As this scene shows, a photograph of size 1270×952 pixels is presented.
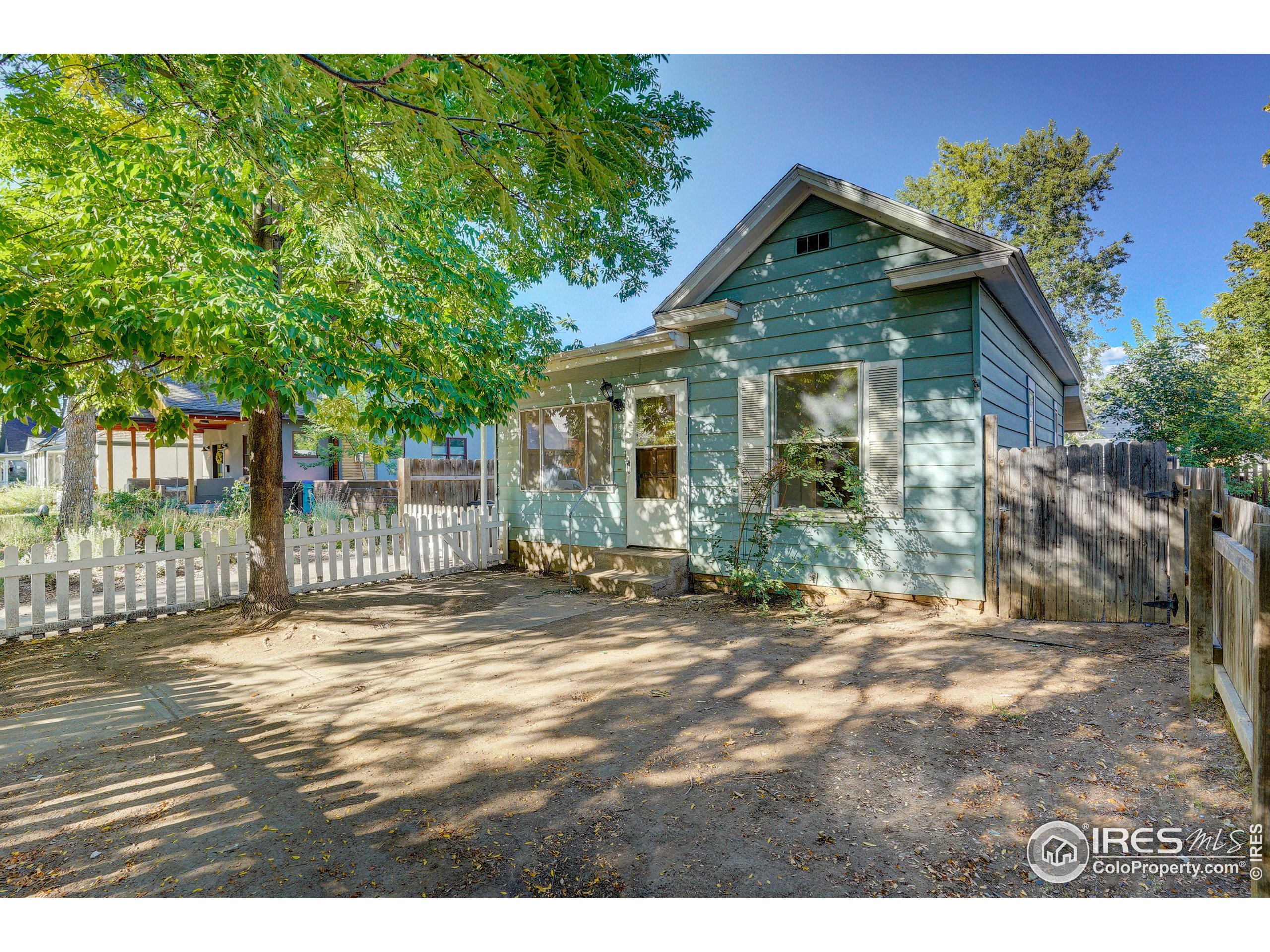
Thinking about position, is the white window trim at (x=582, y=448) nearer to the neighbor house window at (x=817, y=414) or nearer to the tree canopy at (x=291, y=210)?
the neighbor house window at (x=817, y=414)

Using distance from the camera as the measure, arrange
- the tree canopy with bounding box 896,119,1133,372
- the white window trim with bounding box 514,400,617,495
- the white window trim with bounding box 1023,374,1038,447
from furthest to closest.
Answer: the tree canopy with bounding box 896,119,1133,372 < the white window trim with bounding box 514,400,617,495 < the white window trim with bounding box 1023,374,1038,447

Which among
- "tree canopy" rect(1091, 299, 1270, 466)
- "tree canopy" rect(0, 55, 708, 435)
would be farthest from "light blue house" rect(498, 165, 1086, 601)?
"tree canopy" rect(1091, 299, 1270, 466)

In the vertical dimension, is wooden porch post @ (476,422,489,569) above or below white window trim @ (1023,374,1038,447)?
below

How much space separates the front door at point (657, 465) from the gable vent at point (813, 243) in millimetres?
2071

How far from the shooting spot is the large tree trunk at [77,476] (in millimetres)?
10086

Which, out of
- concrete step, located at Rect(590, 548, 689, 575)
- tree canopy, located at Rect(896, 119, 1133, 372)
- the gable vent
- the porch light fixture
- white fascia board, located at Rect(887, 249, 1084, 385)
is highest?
tree canopy, located at Rect(896, 119, 1133, 372)

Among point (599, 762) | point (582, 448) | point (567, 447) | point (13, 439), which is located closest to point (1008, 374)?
point (582, 448)

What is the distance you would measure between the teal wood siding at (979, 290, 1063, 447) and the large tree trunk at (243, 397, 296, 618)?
7043mm

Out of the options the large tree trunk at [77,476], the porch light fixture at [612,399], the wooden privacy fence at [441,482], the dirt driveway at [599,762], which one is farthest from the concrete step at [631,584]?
the large tree trunk at [77,476]

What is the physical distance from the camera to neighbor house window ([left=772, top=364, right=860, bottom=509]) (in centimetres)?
644

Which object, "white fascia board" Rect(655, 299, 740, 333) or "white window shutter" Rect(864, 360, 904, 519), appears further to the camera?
"white fascia board" Rect(655, 299, 740, 333)

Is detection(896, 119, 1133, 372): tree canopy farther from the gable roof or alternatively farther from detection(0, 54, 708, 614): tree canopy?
detection(0, 54, 708, 614): tree canopy
